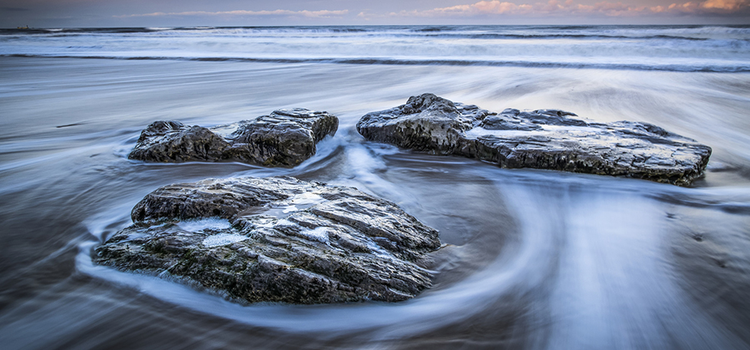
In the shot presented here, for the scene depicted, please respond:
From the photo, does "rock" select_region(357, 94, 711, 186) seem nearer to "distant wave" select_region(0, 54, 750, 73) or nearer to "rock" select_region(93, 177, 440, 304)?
"rock" select_region(93, 177, 440, 304)

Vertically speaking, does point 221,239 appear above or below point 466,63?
below

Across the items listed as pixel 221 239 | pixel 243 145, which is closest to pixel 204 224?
pixel 221 239

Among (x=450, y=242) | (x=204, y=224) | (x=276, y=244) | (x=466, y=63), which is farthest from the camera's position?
(x=466, y=63)

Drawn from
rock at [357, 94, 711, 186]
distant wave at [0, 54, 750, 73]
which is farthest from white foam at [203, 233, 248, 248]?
distant wave at [0, 54, 750, 73]

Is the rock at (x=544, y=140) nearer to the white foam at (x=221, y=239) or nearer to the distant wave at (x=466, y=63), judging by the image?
the white foam at (x=221, y=239)

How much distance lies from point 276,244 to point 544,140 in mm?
2639

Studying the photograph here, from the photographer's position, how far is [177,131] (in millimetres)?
3779

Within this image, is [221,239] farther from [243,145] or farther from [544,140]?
[544,140]

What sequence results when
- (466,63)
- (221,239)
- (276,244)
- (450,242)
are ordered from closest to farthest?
1. (276,244)
2. (221,239)
3. (450,242)
4. (466,63)

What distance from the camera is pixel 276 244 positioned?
1833mm

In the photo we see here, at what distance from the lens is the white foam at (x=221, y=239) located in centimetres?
189

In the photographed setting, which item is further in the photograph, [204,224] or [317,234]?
[204,224]

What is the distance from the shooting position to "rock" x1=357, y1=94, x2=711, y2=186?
10.1 feet

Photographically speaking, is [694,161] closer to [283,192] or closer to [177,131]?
[283,192]
